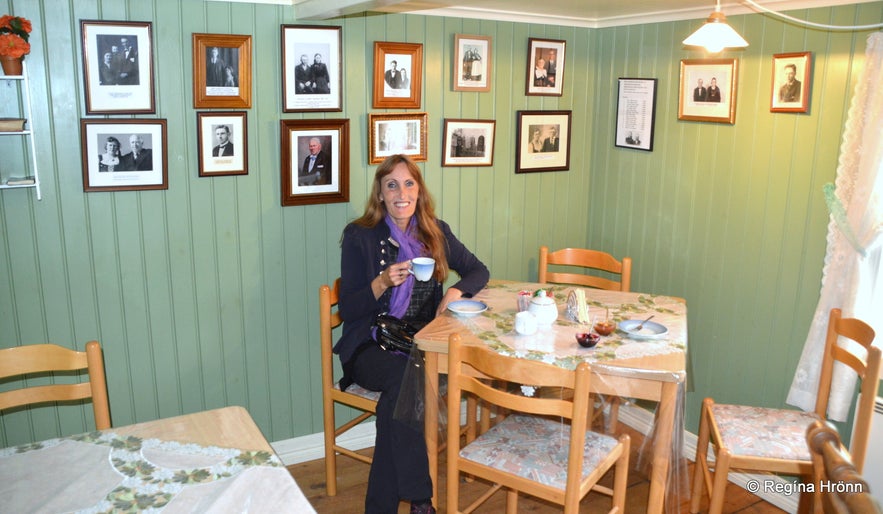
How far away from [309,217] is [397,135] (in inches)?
21.2

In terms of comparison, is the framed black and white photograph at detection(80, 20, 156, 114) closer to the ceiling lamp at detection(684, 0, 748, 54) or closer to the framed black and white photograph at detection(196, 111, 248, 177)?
the framed black and white photograph at detection(196, 111, 248, 177)

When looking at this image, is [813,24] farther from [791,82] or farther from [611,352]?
[611,352]

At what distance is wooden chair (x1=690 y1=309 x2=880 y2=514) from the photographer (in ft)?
8.06

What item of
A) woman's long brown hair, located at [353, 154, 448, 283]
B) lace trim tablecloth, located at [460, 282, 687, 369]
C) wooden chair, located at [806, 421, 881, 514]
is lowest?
lace trim tablecloth, located at [460, 282, 687, 369]

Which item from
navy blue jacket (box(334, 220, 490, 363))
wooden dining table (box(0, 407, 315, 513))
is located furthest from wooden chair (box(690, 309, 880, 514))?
wooden dining table (box(0, 407, 315, 513))

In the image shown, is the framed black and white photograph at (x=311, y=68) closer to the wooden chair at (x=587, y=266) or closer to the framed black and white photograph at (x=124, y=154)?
the framed black and white photograph at (x=124, y=154)

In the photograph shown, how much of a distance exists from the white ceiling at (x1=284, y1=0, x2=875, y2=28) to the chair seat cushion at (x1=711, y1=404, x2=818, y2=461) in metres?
1.53

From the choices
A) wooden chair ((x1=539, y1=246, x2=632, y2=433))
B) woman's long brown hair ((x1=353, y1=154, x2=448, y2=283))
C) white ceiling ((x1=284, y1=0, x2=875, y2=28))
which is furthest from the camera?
wooden chair ((x1=539, y1=246, x2=632, y2=433))

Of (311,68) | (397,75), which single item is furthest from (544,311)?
(311,68)

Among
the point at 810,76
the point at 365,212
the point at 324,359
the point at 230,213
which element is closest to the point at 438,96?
the point at 365,212

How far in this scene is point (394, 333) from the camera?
9.64 ft

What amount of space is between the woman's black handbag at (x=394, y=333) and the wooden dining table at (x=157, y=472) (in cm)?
94

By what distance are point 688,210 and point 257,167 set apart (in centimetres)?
193

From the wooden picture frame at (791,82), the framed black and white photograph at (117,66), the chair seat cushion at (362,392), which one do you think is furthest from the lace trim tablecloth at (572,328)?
the framed black and white photograph at (117,66)
